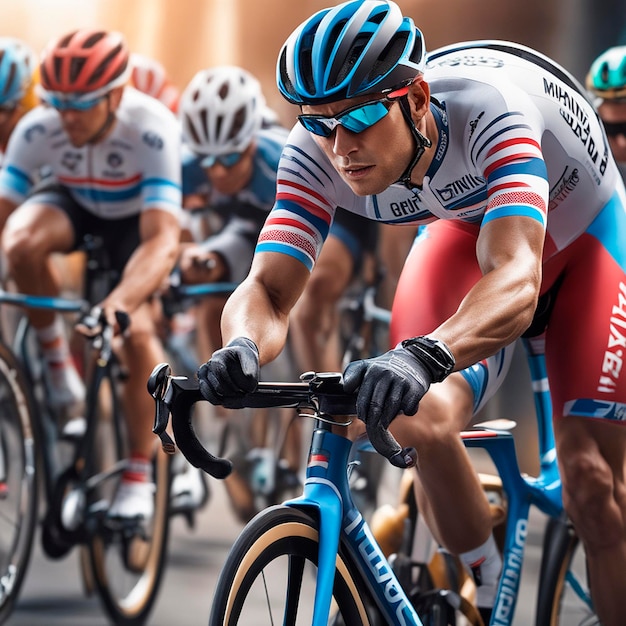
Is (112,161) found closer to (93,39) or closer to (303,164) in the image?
(93,39)

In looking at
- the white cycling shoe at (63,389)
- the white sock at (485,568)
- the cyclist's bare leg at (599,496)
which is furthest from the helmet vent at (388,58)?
the white cycling shoe at (63,389)

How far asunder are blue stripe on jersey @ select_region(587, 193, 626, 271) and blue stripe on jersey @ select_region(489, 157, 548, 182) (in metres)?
A: 0.54


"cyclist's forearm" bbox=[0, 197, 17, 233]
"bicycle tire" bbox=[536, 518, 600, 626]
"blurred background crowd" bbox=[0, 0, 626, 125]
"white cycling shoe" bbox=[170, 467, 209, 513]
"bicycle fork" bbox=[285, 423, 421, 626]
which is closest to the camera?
"bicycle fork" bbox=[285, 423, 421, 626]

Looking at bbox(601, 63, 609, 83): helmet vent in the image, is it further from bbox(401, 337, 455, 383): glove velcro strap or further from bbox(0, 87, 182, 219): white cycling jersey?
bbox(401, 337, 455, 383): glove velcro strap

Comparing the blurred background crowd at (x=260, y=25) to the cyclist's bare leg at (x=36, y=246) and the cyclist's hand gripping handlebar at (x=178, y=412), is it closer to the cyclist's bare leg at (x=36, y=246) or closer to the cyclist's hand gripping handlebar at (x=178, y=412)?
the cyclist's bare leg at (x=36, y=246)

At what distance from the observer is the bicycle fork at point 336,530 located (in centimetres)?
206

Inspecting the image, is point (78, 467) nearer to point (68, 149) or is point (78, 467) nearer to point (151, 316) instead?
point (151, 316)

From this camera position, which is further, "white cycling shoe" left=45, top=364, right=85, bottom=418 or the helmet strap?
"white cycling shoe" left=45, top=364, right=85, bottom=418

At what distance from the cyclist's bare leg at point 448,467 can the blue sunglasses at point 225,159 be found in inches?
106

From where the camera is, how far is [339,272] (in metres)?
5.27

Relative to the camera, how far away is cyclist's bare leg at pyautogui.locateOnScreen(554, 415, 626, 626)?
8.91ft

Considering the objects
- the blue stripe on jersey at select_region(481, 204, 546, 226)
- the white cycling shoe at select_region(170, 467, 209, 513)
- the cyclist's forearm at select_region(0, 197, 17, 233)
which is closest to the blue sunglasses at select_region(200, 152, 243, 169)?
the cyclist's forearm at select_region(0, 197, 17, 233)

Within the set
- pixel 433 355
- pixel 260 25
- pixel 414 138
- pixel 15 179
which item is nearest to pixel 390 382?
pixel 433 355

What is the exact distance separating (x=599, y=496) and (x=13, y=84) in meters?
3.56
